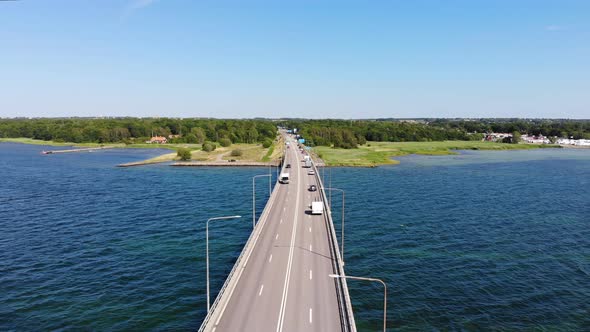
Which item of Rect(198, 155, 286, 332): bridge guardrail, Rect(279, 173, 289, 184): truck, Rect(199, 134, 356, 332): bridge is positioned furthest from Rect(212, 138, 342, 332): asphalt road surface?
Rect(279, 173, 289, 184): truck

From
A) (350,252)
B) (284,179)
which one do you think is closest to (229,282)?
(350,252)

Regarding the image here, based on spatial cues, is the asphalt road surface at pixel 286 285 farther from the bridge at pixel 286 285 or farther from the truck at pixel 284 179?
the truck at pixel 284 179

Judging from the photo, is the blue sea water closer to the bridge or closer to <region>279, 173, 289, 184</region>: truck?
the bridge

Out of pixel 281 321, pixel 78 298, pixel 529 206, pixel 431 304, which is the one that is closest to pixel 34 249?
pixel 78 298

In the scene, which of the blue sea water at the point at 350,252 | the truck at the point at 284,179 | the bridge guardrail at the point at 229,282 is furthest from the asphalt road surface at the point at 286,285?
the truck at the point at 284,179

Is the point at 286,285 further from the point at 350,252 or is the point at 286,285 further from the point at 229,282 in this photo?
the point at 350,252

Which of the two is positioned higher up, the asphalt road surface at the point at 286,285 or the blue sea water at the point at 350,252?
the asphalt road surface at the point at 286,285
